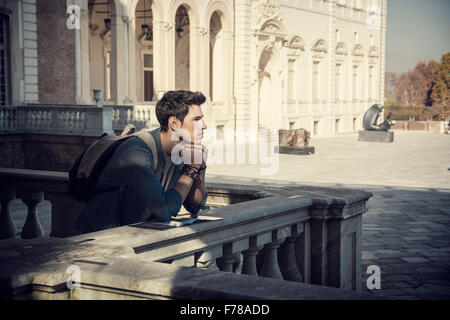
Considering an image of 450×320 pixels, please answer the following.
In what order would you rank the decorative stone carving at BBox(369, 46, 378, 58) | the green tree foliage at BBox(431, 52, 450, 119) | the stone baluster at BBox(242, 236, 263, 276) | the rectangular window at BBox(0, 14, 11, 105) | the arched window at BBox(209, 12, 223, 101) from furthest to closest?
1. the green tree foliage at BBox(431, 52, 450, 119)
2. the decorative stone carving at BBox(369, 46, 378, 58)
3. the arched window at BBox(209, 12, 223, 101)
4. the rectangular window at BBox(0, 14, 11, 105)
5. the stone baluster at BBox(242, 236, 263, 276)

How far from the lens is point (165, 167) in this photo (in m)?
3.87

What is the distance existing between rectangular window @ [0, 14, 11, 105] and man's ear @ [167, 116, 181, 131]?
594 inches

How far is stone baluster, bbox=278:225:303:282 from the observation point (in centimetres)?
430

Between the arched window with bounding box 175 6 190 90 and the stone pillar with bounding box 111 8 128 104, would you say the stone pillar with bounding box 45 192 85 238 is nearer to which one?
the stone pillar with bounding box 111 8 128 104

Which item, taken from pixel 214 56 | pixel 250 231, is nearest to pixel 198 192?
pixel 250 231

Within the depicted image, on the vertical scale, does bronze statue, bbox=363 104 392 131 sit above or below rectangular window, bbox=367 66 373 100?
below

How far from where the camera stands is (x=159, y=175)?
3.84 meters

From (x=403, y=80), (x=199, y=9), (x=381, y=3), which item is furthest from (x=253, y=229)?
(x=403, y=80)

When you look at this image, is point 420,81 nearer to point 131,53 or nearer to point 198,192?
point 131,53

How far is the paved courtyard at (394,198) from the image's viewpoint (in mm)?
6676

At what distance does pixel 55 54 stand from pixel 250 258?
645 inches

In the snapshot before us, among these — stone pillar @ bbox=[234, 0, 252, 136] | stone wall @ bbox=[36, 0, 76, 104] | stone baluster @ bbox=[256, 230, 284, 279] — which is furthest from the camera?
stone pillar @ bbox=[234, 0, 252, 136]

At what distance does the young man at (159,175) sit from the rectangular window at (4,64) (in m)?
15.0

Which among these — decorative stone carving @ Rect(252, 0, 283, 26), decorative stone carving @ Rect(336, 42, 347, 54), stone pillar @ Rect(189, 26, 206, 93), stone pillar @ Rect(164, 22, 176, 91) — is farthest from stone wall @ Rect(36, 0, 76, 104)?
decorative stone carving @ Rect(336, 42, 347, 54)
